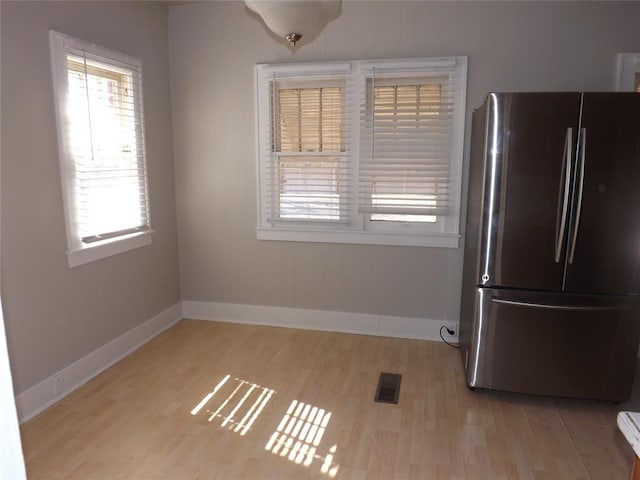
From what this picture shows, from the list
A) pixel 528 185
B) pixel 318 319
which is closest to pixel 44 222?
pixel 318 319

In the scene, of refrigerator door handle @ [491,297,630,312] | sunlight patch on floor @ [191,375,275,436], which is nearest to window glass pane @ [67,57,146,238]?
sunlight patch on floor @ [191,375,275,436]

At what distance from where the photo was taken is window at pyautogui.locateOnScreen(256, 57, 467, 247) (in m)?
3.36

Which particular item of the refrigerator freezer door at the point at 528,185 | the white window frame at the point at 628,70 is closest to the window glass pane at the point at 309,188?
the refrigerator freezer door at the point at 528,185

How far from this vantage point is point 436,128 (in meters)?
3.35

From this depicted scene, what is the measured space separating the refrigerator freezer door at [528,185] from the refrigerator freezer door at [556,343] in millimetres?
133

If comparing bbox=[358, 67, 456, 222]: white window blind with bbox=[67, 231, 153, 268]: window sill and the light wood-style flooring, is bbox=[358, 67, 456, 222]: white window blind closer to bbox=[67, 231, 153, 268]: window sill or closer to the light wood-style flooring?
the light wood-style flooring

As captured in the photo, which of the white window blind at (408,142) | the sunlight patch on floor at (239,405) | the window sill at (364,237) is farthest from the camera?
the window sill at (364,237)

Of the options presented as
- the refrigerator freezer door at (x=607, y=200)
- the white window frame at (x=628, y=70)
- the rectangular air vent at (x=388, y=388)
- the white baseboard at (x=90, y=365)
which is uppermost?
the white window frame at (x=628, y=70)

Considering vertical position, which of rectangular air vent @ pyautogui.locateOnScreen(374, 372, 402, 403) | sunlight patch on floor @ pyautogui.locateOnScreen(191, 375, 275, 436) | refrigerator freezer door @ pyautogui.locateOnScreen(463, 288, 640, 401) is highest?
refrigerator freezer door @ pyautogui.locateOnScreen(463, 288, 640, 401)

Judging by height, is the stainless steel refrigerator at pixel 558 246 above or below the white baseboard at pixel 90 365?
above

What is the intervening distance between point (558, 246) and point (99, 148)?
2838mm

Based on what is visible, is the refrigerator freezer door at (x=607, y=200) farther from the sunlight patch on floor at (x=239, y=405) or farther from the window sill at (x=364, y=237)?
the sunlight patch on floor at (x=239, y=405)

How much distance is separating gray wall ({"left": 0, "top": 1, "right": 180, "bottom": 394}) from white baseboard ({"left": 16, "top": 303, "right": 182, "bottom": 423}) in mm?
55

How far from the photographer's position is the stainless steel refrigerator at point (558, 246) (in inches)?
94.6
